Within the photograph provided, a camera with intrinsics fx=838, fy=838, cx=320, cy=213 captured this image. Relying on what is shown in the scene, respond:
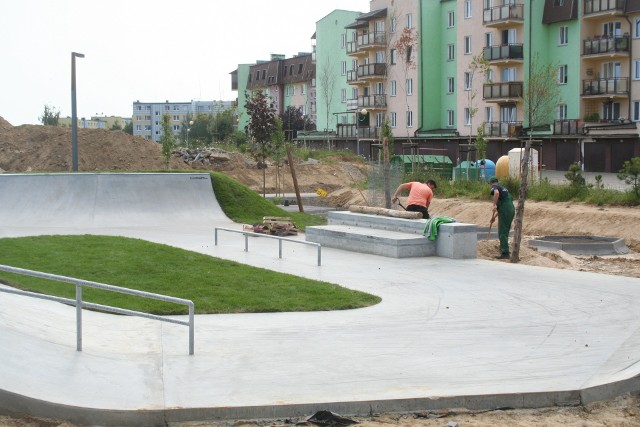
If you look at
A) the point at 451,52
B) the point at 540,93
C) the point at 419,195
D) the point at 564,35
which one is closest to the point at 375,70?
the point at 451,52

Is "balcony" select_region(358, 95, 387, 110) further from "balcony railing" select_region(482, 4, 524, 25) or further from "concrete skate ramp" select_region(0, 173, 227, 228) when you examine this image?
"concrete skate ramp" select_region(0, 173, 227, 228)

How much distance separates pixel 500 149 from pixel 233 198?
99.9 ft

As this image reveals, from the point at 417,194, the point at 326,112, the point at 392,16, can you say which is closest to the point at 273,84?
the point at 326,112

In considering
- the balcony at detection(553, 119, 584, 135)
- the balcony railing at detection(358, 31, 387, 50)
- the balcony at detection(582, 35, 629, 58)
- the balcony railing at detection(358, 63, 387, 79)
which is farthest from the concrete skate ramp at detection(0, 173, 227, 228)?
the balcony railing at detection(358, 31, 387, 50)

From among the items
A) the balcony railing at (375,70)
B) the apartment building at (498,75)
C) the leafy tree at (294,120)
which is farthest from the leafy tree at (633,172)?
the leafy tree at (294,120)

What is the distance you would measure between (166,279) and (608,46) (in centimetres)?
4341

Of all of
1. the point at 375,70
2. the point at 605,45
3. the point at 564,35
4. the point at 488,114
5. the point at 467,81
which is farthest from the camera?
the point at 375,70

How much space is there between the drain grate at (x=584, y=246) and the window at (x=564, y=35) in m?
34.2

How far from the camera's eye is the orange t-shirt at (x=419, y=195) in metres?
19.2

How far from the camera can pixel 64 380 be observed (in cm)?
746

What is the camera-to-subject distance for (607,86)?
5022cm

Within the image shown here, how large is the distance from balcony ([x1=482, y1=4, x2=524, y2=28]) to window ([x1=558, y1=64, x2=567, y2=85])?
159 inches

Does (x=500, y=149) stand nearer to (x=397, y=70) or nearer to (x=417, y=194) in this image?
(x=397, y=70)

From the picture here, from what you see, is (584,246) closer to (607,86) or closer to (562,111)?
(607,86)
